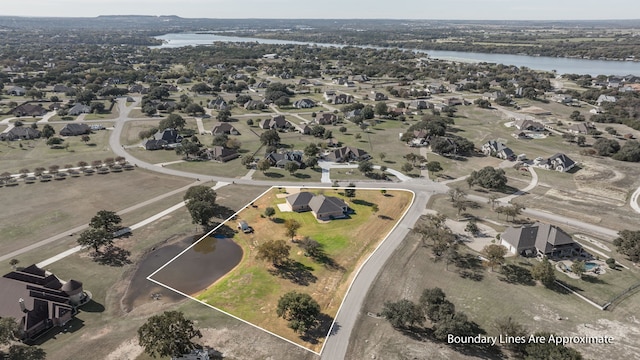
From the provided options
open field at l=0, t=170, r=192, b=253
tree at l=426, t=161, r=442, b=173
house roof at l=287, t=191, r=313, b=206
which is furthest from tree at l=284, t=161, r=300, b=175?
tree at l=426, t=161, r=442, b=173

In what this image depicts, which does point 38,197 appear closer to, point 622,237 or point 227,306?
point 227,306

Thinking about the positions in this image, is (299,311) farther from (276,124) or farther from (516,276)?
(276,124)

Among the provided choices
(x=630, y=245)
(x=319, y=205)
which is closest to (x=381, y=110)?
(x=319, y=205)

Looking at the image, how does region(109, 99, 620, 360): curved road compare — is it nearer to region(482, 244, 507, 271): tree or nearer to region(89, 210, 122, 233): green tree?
region(482, 244, 507, 271): tree

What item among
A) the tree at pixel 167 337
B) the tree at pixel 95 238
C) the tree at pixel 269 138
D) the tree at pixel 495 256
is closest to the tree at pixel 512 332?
the tree at pixel 495 256

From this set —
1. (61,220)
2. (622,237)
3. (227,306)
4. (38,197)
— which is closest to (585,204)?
(622,237)
